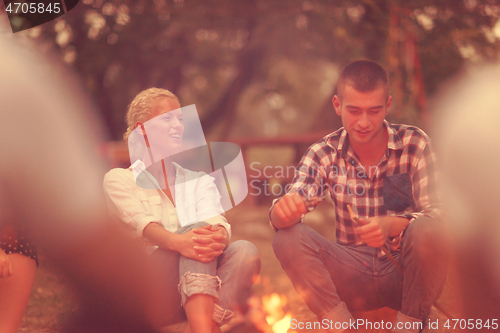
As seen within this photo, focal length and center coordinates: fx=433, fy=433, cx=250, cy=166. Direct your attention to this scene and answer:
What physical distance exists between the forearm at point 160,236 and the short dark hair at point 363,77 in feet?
3.34

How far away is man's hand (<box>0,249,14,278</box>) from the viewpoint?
1.70m

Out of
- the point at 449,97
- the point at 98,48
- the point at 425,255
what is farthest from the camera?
the point at 98,48

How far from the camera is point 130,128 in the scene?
6.90 ft

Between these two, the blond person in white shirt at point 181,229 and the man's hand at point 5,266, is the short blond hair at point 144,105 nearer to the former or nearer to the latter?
the blond person in white shirt at point 181,229

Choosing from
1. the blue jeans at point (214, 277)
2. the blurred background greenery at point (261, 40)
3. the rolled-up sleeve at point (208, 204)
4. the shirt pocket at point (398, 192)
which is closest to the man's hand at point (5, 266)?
the blue jeans at point (214, 277)

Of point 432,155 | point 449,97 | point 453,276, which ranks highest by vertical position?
point 449,97

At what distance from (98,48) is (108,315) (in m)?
3.71

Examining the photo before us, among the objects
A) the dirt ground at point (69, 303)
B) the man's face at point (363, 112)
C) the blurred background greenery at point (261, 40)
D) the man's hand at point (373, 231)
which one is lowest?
the dirt ground at point (69, 303)

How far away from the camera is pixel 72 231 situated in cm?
195

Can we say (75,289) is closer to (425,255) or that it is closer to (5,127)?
(5,127)

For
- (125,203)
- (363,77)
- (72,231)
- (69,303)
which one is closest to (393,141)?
(363,77)

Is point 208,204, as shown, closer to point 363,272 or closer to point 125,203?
point 125,203

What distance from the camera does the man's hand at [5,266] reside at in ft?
5.59

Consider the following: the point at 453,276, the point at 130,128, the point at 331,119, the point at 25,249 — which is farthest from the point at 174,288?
the point at 331,119
